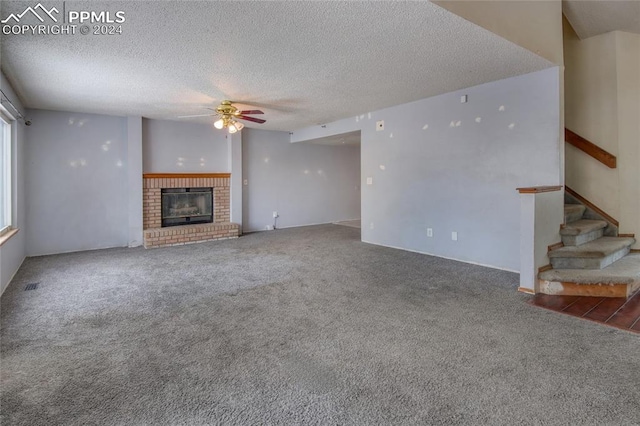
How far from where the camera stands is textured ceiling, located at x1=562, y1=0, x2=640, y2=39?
3.87 m

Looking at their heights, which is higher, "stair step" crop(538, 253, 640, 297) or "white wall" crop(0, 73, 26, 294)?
"white wall" crop(0, 73, 26, 294)

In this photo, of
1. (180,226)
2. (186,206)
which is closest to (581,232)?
(180,226)

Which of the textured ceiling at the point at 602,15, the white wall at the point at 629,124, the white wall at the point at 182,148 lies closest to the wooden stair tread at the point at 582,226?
the white wall at the point at 629,124

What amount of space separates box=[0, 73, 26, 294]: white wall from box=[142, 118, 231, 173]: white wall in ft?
5.94

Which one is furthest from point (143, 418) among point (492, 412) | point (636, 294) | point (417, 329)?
point (636, 294)

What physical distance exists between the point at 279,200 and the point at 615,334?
6.60 metres

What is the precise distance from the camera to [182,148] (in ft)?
22.2

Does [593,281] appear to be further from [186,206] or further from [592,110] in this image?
[186,206]

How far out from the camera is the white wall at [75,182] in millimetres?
5379

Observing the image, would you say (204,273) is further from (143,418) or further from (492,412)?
(492,412)

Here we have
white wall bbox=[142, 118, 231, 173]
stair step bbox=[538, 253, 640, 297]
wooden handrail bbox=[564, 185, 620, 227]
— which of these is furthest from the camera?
white wall bbox=[142, 118, 231, 173]

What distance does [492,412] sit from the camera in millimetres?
1661

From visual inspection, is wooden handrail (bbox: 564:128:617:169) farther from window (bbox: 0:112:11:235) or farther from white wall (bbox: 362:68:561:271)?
window (bbox: 0:112:11:235)

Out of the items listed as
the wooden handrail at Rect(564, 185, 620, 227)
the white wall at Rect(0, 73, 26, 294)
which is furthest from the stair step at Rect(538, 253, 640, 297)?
the white wall at Rect(0, 73, 26, 294)
